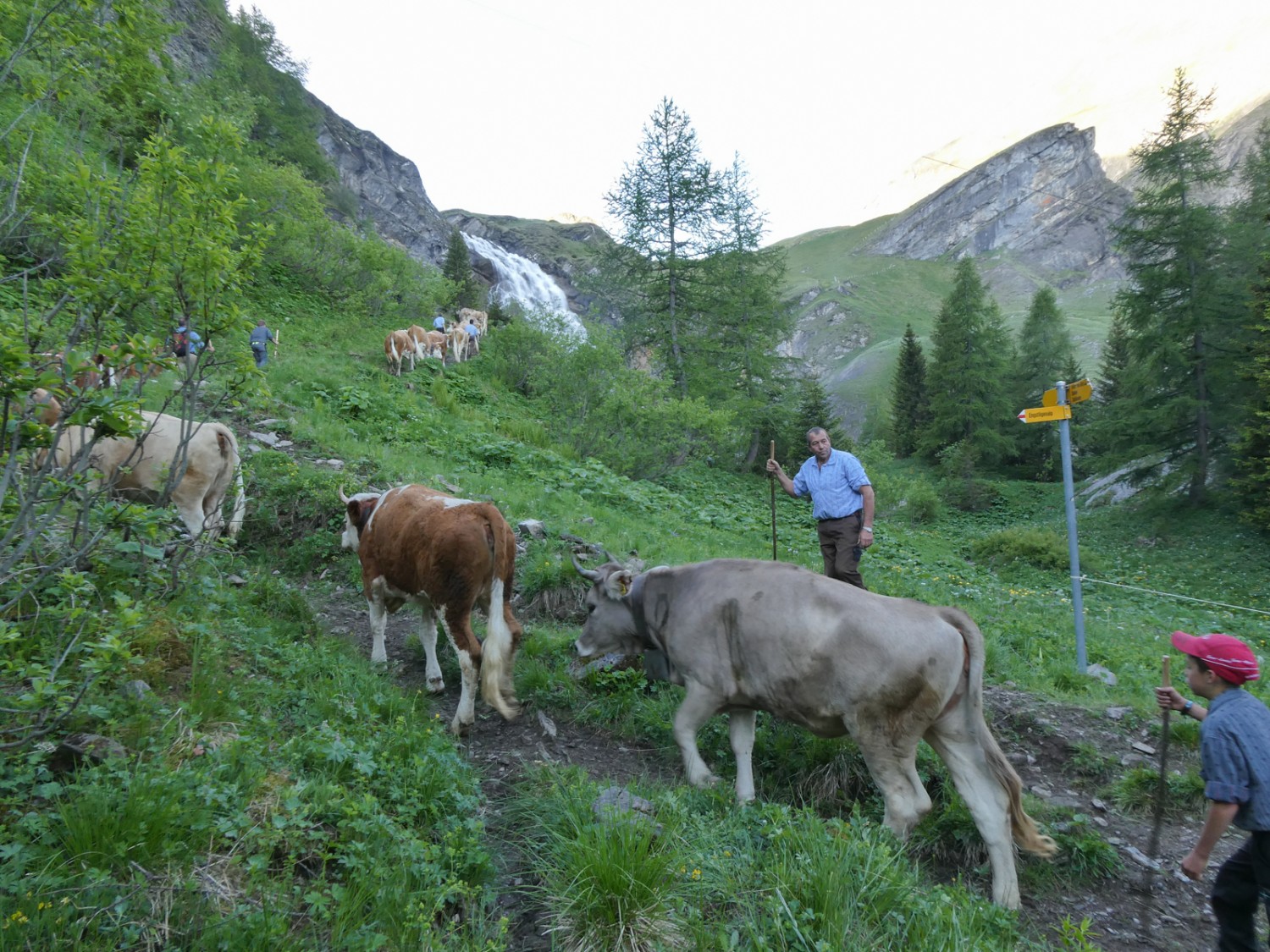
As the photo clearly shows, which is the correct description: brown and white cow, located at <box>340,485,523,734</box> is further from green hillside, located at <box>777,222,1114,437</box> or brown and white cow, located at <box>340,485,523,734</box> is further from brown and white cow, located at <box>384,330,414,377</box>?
green hillside, located at <box>777,222,1114,437</box>

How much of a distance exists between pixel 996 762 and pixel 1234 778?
Result: 4.14ft

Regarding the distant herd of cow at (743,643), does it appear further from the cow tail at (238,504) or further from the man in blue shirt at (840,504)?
the man in blue shirt at (840,504)

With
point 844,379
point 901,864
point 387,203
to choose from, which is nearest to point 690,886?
point 901,864

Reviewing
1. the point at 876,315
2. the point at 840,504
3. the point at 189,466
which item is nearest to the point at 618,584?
the point at 840,504

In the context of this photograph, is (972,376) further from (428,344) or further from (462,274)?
(462,274)

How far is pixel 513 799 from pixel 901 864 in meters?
2.34

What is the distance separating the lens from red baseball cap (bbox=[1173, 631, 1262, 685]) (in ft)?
11.0

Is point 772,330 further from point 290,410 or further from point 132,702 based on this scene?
point 132,702

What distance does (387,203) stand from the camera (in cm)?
6638

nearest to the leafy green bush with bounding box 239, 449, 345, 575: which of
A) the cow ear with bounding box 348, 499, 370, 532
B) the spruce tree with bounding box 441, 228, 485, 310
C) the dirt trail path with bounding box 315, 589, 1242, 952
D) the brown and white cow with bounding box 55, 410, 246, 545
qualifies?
the brown and white cow with bounding box 55, 410, 246, 545

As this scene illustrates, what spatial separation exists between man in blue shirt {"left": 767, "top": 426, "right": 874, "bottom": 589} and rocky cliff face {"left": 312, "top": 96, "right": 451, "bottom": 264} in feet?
196

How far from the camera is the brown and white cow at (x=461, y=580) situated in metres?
5.61

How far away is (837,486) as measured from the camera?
7.64m

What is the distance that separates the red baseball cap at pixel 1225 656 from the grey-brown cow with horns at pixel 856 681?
3.69 feet
